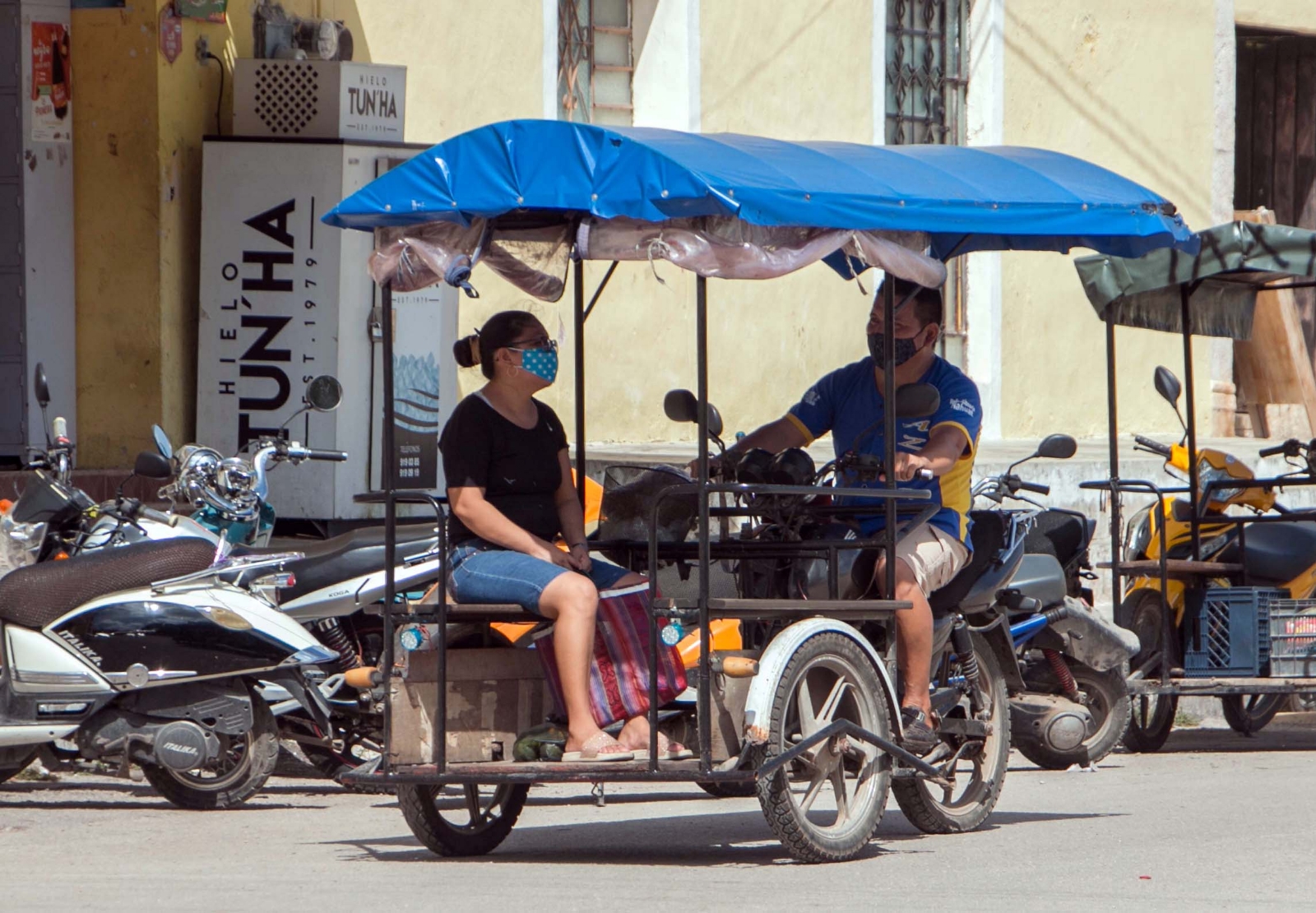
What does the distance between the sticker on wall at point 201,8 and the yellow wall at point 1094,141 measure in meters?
6.60

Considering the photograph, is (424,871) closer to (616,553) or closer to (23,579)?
(616,553)

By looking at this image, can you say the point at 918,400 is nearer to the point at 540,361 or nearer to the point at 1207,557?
the point at 540,361

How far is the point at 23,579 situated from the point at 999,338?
9754mm

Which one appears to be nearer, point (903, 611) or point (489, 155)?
point (489, 155)

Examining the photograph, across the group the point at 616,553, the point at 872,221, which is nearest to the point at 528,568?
the point at 616,553

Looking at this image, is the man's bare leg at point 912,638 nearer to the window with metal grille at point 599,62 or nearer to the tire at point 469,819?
the tire at point 469,819

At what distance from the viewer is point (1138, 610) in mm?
10484

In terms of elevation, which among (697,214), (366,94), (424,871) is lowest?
(424,871)

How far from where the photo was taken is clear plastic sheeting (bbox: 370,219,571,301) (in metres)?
6.64

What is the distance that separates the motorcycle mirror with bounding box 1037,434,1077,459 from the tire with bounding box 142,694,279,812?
3.18 metres

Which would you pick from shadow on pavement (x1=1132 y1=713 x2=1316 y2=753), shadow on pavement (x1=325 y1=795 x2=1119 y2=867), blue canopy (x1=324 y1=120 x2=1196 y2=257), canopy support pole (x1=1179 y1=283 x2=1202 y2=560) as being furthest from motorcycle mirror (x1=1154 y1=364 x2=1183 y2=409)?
blue canopy (x1=324 y1=120 x2=1196 y2=257)

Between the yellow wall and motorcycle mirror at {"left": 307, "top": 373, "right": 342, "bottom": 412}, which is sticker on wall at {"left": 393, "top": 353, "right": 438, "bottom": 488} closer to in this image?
motorcycle mirror at {"left": 307, "top": 373, "right": 342, "bottom": 412}

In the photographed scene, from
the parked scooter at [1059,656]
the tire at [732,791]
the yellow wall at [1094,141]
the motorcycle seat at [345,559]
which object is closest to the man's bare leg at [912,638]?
the tire at [732,791]

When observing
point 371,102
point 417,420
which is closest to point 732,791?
point 417,420
